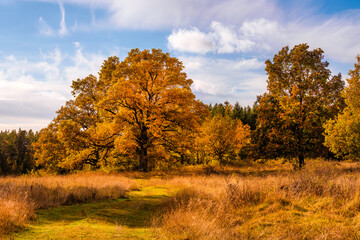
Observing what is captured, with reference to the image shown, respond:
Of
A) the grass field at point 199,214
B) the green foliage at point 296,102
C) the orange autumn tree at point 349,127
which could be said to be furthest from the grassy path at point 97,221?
the orange autumn tree at point 349,127

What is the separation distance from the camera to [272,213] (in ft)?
22.6

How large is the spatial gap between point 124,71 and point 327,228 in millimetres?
17936

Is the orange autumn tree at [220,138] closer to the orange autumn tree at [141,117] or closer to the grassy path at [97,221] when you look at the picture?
the orange autumn tree at [141,117]

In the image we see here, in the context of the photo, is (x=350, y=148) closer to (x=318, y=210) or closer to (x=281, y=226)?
(x=318, y=210)

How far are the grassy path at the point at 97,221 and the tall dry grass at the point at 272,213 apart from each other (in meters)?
0.64

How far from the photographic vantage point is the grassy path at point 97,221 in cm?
497

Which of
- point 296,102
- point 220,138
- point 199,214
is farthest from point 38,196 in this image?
point 220,138

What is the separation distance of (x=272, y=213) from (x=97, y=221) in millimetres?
A: 5292

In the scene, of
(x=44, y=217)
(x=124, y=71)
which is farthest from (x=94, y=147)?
(x=44, y=217)

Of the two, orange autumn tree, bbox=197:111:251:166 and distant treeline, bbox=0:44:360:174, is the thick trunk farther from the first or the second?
orange autumn tree, bbox=197:111:251:166

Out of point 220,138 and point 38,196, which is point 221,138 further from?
point 38,196

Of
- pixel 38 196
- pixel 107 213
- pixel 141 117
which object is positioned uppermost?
pixel 141 117

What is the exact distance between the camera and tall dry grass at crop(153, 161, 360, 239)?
17.6ft

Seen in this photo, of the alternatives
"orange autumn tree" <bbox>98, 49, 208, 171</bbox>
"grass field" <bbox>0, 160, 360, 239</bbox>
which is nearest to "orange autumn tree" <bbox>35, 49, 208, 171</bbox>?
"orange autumn tree" <bbox>98, 49, 208, 171</bbox>
